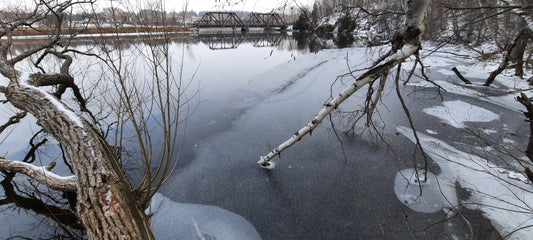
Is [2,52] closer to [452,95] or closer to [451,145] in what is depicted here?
[451,145]

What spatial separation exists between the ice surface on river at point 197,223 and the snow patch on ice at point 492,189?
8.14 feet

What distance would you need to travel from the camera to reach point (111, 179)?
211 cm

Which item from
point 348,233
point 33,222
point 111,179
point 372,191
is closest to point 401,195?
point 372,191

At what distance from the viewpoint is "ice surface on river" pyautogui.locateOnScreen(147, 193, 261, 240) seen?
3.19 m

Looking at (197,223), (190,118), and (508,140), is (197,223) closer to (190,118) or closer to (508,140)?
(190,118)

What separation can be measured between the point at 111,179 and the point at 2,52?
4.65m

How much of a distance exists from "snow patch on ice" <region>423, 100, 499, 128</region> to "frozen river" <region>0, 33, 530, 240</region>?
0.03 metres

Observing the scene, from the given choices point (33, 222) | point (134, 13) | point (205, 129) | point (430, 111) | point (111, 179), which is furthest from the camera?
point (430, 111)

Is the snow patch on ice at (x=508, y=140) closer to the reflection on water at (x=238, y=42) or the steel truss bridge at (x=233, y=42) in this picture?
the reflection on water at (x=238, y=42)

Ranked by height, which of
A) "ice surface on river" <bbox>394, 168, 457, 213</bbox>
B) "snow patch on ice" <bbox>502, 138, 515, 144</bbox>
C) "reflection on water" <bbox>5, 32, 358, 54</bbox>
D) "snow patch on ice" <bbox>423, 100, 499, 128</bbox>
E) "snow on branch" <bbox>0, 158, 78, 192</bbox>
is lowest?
"ice surface on river" <bbox>394, 168, 457, 213</bbox>

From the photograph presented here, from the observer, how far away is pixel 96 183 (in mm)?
2037

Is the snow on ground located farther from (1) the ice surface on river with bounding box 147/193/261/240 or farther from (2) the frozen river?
(1) the ice surface on river with bounding box 147/193/261/240

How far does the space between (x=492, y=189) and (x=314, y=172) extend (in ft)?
8.88

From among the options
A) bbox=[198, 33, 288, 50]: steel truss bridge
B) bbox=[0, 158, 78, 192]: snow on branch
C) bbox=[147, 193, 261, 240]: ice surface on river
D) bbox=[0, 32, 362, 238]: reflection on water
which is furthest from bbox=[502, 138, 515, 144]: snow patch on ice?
bbox=[198, 33, 288, 50]: steel truss bridge
